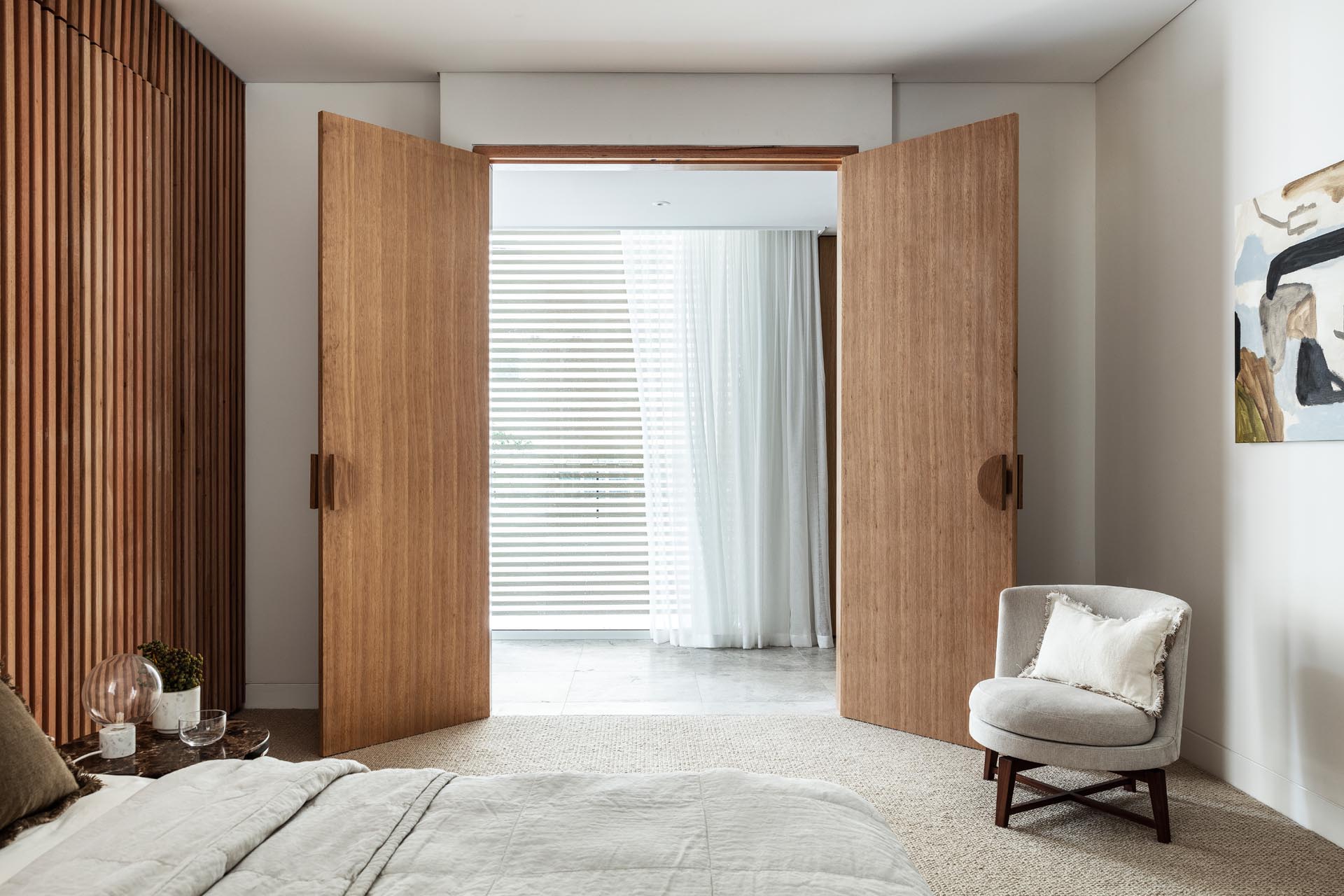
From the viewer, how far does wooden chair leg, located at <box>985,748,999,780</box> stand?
2.92m

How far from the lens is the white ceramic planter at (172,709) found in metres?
2.24

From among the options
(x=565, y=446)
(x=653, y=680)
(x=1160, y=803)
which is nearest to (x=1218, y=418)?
(x=1160, y=803)

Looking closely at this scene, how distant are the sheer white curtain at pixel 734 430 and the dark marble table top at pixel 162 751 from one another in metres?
3.11

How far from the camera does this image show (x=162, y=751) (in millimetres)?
2084

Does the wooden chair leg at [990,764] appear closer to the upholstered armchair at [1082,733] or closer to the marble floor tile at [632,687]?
the upholstered armchair at [1082,733]

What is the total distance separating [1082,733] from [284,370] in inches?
135

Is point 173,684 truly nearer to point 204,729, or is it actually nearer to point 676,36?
point 204,729

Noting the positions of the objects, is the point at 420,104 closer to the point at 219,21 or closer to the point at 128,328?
the point at 219,21

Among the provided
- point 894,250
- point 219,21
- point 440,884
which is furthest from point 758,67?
point 440,884

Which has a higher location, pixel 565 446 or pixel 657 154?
pixel 657 154

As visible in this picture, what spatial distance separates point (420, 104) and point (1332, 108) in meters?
3.39

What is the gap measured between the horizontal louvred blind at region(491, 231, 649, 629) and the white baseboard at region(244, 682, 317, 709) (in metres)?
1.71

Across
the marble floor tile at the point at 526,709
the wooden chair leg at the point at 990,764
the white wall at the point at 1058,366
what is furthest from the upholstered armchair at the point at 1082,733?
the marble floor tile at the point at 526,709

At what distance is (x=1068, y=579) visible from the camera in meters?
3.76
